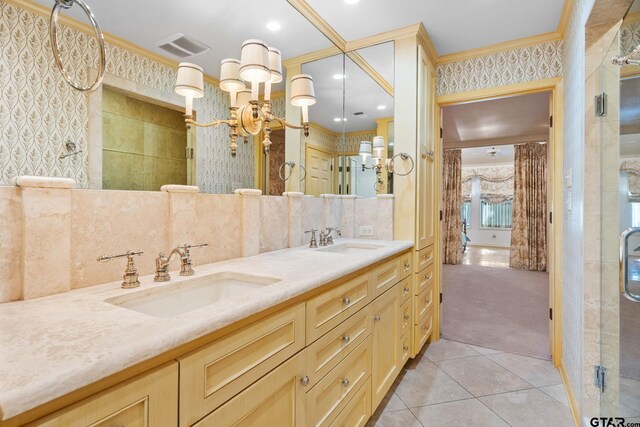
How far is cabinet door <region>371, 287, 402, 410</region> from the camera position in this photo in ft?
5.64

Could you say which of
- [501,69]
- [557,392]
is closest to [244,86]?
[501,69]

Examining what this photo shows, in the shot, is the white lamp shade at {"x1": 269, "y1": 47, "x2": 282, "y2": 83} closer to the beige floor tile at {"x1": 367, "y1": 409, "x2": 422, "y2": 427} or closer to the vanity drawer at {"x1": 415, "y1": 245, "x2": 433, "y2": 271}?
the vanity drawer at {"x1": 415, "y1": 245, "x2": 433, "y2": 271}

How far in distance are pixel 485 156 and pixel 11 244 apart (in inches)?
357

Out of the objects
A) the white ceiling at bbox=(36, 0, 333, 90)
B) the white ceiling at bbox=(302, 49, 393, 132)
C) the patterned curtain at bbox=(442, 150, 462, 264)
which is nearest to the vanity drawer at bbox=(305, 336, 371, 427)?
the white ceiling at bbox=(36, 0, 333, 90)

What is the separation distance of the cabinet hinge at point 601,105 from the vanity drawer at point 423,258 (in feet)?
4.27

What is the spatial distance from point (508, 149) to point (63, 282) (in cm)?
840

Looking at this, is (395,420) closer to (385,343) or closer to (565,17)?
(385,343)

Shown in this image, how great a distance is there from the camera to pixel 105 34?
43.6 inches

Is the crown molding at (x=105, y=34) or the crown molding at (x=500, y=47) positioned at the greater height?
the crown molding at (x=500, y=47)

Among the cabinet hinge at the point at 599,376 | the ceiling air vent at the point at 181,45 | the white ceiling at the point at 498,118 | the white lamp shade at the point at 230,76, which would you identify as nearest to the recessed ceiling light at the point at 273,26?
the white lamp shade at the point at 230,76

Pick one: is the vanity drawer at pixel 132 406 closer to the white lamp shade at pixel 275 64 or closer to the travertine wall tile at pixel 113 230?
the travertine wall tile at pixel 113 230

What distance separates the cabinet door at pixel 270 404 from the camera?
805 mm

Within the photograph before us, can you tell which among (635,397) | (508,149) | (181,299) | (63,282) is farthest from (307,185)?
(508,149)

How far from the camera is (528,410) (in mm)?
1904
